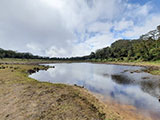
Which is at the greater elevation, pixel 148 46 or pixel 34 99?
pixel 148 46

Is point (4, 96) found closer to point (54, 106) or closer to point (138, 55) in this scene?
point (54, 106)

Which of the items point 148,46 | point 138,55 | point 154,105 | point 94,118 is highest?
point 148,46

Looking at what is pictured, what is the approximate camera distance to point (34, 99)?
6707 millimetres

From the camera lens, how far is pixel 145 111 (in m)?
6.92

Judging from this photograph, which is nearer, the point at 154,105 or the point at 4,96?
the point at 4,96

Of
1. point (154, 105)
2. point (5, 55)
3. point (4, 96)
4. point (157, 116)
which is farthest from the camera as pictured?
point (5, 55)

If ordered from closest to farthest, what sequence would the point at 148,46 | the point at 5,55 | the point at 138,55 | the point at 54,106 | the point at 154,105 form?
the point at 54,106 → the point at 154,105 → the point at 148,46 → the point at 138,55 → the point at 5,55

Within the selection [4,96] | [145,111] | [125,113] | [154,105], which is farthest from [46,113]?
[154,105]

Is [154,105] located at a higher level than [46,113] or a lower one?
lower

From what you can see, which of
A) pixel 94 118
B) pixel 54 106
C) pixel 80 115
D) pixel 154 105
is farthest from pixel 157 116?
pixel 54 106

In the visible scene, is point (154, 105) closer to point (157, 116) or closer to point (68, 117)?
point (157, 116)

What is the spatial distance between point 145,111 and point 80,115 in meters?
5.28

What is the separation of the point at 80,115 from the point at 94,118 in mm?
756

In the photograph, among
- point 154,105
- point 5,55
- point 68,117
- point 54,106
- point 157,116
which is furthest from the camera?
point 5,55
